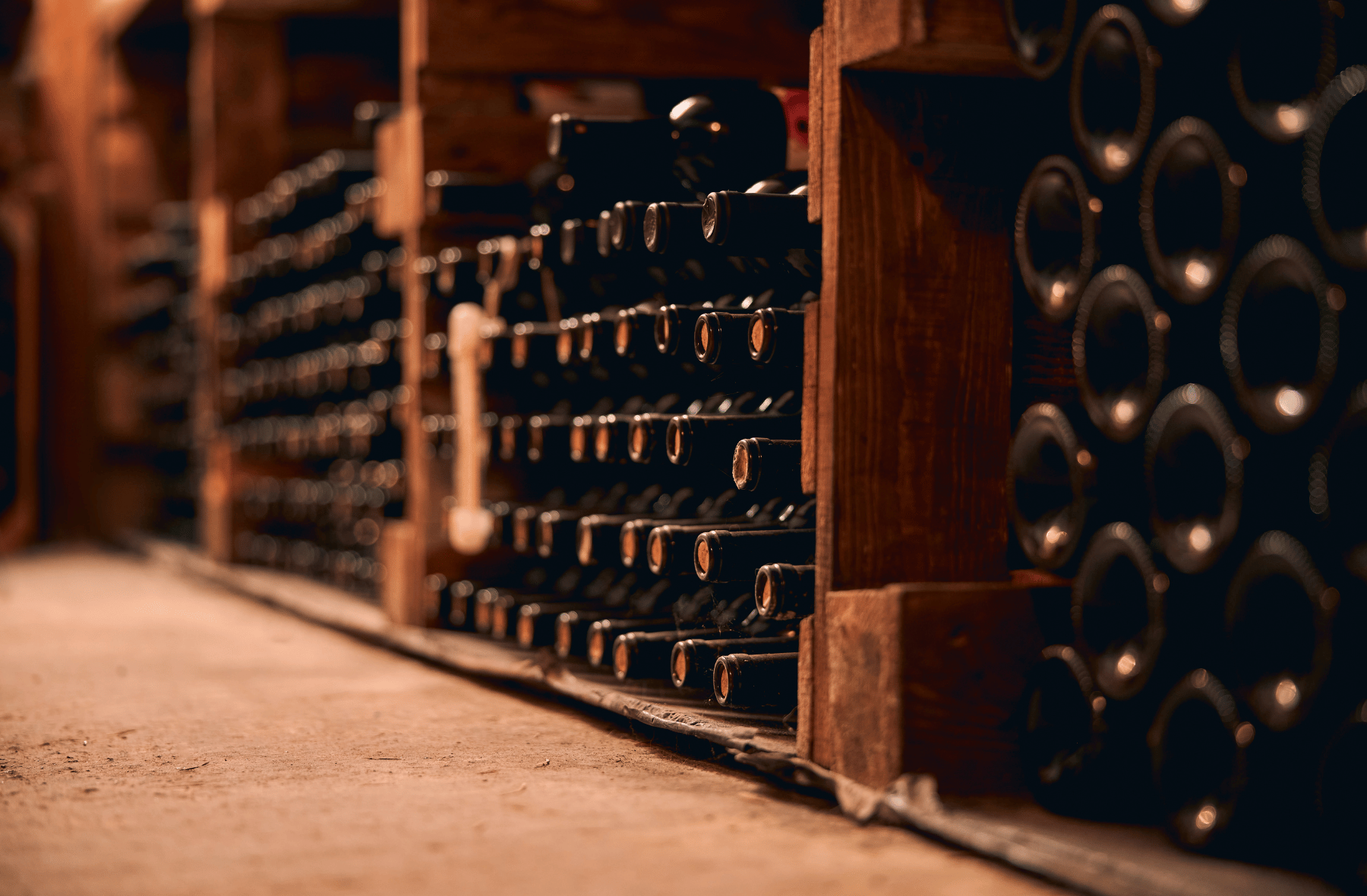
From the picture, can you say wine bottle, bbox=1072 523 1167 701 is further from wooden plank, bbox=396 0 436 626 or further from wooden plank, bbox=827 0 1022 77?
wooden plank, bbox=396 0 436 626

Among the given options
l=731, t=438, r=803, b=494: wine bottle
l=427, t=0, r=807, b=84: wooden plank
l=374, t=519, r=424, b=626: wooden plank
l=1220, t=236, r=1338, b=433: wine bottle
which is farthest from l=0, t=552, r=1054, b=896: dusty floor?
l=427, t=0, r=807, b=84: wooden plank

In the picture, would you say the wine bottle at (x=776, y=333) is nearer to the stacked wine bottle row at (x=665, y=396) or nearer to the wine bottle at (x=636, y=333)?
the stacked wine bottle row at (x=665, y=396)

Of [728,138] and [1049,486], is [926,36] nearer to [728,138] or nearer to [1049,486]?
[1049,486]

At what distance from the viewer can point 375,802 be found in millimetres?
2387

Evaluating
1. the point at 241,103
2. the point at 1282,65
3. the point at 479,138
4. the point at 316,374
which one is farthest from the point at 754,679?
the point at 241,103

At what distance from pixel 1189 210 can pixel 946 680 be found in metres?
0.78

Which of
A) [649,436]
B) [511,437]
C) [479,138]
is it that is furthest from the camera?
[479,138]

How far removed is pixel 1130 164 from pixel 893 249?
0.53 meters

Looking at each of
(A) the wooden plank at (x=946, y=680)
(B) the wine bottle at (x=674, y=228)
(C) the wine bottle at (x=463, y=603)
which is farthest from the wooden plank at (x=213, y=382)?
(A) the wooden plank at (x=946, y=680)

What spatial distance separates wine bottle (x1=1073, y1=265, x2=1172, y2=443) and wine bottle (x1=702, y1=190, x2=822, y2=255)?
0.81m

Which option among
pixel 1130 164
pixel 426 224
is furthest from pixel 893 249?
pixel 426 224

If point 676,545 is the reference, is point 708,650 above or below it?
below

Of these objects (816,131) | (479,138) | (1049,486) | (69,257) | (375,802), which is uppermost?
(69,257)

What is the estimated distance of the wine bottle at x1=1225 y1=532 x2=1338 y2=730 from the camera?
1.70 m
